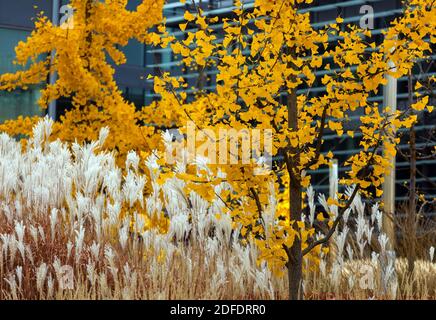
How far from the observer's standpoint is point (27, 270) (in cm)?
452

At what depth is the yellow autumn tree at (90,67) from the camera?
361 inches

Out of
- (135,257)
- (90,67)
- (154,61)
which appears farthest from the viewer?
(154,61)

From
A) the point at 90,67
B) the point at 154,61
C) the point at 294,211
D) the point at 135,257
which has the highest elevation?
the point at 154,61

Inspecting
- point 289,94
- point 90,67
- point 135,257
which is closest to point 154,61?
point 90,67

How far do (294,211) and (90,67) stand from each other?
19.4 ft

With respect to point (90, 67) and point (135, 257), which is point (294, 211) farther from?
point (90, 67)

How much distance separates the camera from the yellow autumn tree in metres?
9.16

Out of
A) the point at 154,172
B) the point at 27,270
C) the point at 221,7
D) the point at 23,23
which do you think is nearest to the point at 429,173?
the point at 221,7

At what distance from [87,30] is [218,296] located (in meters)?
6.11

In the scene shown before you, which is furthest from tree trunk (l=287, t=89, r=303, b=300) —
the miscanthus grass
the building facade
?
the building facade

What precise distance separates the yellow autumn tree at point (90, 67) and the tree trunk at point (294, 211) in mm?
4661

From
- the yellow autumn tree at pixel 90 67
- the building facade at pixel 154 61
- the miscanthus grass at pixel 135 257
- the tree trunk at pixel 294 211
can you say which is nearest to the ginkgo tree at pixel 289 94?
the tree trunk at pixel 294 211

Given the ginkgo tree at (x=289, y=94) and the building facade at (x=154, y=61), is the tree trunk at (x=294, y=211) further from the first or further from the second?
the building facade at (x=154, y=61)

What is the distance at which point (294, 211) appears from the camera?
443 centimetres
